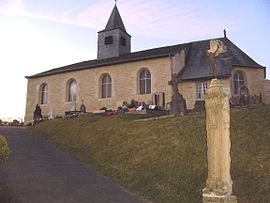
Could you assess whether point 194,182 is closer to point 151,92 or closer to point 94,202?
point 94,202

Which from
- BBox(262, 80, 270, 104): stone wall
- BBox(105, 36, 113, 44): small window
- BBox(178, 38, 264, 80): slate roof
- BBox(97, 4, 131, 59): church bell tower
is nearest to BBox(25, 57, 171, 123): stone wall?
BBox(178, 38, 264, 80): slate roof

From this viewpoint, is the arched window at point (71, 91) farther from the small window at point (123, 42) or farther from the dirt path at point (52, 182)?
the dirt path at point (52, 182)

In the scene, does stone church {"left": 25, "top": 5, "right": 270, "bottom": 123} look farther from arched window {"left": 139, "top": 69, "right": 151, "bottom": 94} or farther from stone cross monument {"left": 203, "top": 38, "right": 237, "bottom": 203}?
stone cross monument {"left": 203, "top": 38, "right": 237, "bottom": 203}

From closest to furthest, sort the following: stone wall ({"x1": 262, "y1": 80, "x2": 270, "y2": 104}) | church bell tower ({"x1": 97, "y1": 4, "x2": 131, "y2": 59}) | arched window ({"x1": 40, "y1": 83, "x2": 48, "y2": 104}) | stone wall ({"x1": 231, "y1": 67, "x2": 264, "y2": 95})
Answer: stone wall ({"x1": 262, "y1": 80, "x2": 270, "y2": 104}) → stone wall ({"x1": 231, "y1": 67, "x2": 264, "y2": 95}) → church bell tower ({"x1": 97, "y1": 4, "x2": 131, "y2": 59}) → arched window ({"x1": 40, "y1": 83, "x2": 48, "y2": 104})

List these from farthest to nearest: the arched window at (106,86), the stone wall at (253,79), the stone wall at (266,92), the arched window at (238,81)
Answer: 1. the arched window at (106,86)
2. the stone wall at (253,79)
3. the arched window at (238,81)
4. the stone wall at (266,92)

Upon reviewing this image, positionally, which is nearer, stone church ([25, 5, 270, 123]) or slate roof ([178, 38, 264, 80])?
slate roof ([178, 38, 264, 80])

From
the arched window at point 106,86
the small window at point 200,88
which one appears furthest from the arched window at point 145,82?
the small window at point 200,88

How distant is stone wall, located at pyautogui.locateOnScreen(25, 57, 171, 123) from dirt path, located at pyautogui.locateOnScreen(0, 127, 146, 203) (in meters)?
14.5

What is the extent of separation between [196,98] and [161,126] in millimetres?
10208

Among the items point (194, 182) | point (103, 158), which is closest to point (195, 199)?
point (194, 182)

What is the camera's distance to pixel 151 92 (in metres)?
25.7

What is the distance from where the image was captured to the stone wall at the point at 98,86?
2559 cm

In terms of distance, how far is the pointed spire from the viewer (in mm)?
33219

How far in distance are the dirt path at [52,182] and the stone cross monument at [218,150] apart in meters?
2.65
